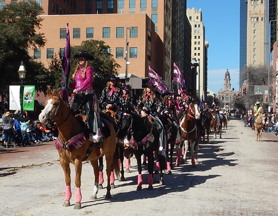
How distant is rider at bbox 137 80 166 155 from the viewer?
37.3ft

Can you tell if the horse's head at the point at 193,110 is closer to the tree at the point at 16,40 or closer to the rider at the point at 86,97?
the rider at the point at 86,97

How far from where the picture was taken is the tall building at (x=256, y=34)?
15738 centimetres

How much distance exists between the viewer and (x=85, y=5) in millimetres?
92312

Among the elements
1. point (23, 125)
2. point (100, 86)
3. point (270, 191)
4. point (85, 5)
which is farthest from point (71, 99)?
point (85, 5)

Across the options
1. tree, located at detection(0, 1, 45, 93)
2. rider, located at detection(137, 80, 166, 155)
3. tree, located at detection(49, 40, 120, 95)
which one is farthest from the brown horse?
tree, located at detection(49, 40, 120, 95)

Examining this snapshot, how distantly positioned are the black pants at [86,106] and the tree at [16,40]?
34.2m

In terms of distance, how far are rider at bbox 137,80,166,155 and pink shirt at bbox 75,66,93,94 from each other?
229cm

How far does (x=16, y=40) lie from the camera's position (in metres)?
43.5

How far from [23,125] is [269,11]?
94.0m

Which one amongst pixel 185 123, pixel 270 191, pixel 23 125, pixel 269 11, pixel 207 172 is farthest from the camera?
pixel 269 11

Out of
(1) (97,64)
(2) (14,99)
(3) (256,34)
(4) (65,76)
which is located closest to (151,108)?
(4) (65,76)

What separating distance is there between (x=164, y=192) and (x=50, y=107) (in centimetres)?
378

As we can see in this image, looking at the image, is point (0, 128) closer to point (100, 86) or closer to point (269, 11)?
point (100, 86)

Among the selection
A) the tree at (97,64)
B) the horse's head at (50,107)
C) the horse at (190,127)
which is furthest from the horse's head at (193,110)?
the tree at (97,64)
